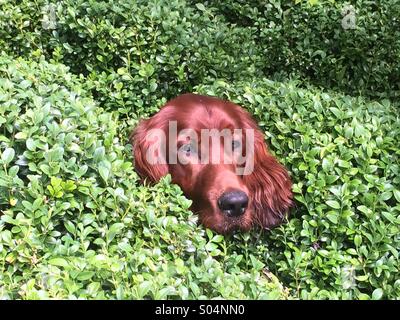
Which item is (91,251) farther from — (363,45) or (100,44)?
(363,45)

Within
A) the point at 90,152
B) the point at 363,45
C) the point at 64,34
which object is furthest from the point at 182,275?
the point at 363,45

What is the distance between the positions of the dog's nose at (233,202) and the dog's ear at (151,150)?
1.40 feet

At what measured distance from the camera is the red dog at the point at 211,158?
3221 millimetres

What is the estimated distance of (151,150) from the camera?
11.3 feet

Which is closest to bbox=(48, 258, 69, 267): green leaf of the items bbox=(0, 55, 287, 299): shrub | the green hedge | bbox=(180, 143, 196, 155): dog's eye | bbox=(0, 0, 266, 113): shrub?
bbox=(0, 55, 287, 299): shrub

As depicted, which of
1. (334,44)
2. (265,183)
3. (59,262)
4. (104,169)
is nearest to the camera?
(59,262)

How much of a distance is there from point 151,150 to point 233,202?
608 millimetres

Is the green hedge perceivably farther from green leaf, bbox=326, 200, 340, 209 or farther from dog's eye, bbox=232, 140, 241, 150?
green leaf, bbox=326, 200, 340, 209

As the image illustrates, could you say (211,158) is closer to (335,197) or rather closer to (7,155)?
(335,197)

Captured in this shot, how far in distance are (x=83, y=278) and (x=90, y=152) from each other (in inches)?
30.3

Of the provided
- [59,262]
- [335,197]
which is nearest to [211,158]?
[335,197]

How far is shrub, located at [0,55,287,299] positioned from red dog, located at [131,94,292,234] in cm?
24

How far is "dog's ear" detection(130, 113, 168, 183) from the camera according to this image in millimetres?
3395

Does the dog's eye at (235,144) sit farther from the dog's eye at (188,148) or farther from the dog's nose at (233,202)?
the dog's nose at (233,202)
